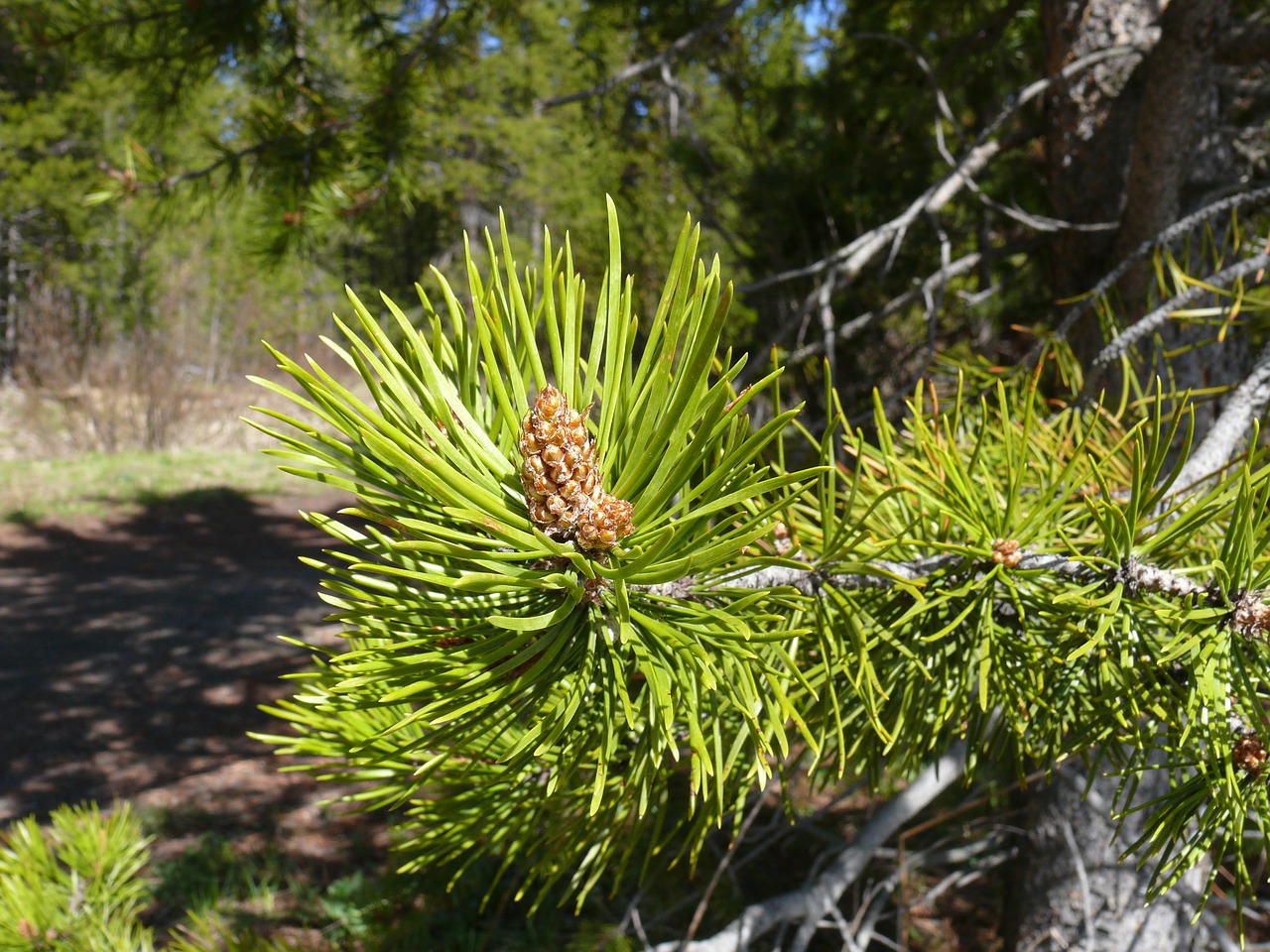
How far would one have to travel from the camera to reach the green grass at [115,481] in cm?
833

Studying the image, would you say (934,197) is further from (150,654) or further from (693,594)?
(150,654)

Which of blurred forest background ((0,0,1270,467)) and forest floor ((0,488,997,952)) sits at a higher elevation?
blurred forest background ((0,0,1270,467))

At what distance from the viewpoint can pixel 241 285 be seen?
14.1m

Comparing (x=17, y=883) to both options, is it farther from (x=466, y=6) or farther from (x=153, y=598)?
(x=153, y=598)

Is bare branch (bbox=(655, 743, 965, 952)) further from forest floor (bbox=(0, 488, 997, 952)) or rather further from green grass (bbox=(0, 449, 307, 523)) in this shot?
green grass (bbox=(0, 449, 307, 523))

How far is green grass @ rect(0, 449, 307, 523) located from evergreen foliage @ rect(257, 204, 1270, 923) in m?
8.26

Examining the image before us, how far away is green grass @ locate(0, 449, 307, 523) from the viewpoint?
8.33m

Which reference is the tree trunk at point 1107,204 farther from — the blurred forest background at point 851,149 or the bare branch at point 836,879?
the bare branch at point 836,879

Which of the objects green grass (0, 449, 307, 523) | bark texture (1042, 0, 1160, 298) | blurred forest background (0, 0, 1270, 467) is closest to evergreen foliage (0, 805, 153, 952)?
blurred forest background (0, 0, 1270, 467)

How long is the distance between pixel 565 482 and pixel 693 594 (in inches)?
6.0

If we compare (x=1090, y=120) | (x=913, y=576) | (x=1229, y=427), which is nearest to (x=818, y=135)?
(x=1090, y=120)

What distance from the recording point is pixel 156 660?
5316 millimetres

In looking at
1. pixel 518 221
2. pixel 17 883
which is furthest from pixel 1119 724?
pixel 518 221

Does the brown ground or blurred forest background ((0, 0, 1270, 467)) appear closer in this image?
blurred forest background ((0, 0, 1270, 467))
